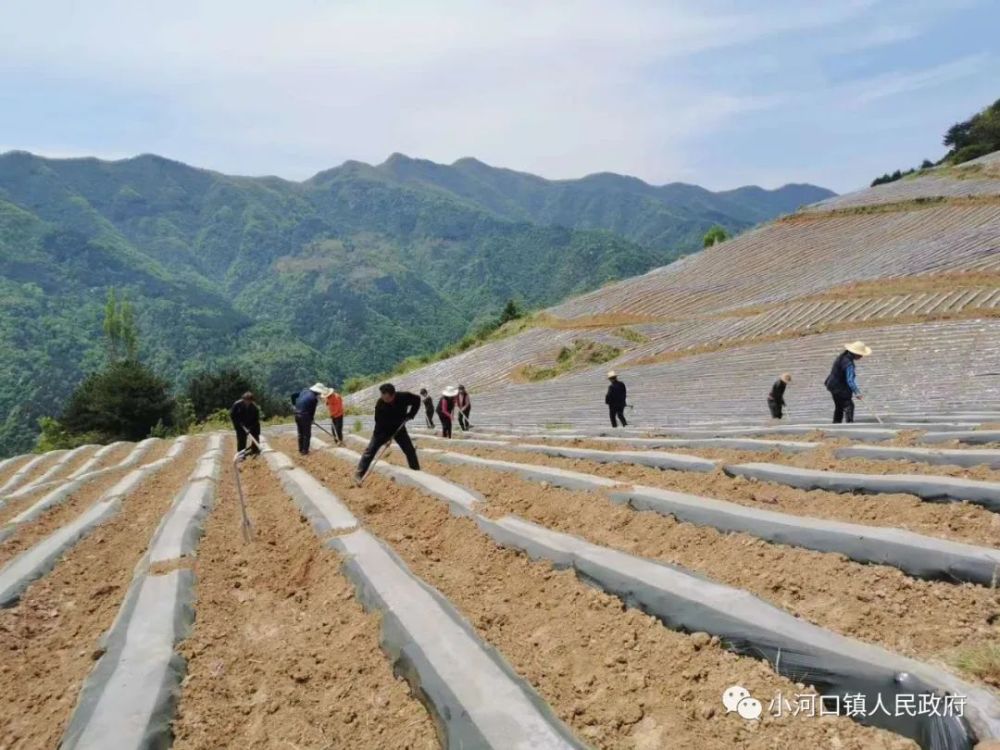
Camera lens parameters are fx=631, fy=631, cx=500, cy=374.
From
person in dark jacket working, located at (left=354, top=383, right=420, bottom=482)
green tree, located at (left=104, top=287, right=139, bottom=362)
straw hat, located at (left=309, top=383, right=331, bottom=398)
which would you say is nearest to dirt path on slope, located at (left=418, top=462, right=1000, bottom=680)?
person in dark jacket working, located at (left=354, top=383, right=420, bottom=482)

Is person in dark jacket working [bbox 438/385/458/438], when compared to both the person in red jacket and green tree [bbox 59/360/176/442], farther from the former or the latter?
green tree [bbox 59/360/176/442]

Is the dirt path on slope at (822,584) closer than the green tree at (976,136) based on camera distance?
Yes

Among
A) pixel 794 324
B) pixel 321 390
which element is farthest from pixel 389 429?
pixel 794 324

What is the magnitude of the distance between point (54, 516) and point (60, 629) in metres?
4.09

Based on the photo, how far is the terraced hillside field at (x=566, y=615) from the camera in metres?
2.00

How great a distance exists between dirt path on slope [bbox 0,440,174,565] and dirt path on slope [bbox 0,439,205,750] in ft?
2.36

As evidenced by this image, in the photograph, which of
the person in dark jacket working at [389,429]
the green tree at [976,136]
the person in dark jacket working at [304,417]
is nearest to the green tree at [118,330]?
the person in dark jacket working at [304,417]

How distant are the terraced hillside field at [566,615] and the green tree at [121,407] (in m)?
29.4

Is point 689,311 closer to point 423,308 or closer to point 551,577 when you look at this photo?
point 551,577

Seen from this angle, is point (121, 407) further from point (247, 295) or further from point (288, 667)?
point (247, 295)

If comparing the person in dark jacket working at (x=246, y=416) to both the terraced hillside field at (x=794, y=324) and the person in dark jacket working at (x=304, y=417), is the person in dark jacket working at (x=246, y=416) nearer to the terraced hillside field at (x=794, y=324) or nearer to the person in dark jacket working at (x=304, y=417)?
the person in dark jacket working at (x=304, y=417)

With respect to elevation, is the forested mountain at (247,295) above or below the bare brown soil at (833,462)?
above

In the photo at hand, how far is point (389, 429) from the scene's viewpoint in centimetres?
672

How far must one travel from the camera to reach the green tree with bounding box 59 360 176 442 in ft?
100
